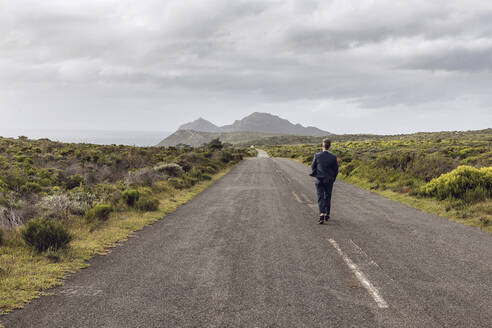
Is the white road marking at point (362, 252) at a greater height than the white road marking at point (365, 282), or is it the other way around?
the white road marking at point (365, 282)

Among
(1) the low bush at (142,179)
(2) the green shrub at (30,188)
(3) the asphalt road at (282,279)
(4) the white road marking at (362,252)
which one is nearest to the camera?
(3) the asphalt road at (282,279)

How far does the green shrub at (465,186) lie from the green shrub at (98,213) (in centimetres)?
1128

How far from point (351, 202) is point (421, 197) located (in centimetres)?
304

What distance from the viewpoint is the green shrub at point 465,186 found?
10469mm

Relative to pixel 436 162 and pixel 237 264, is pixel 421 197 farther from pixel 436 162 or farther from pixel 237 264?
pixel 237 264

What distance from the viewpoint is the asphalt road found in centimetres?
349

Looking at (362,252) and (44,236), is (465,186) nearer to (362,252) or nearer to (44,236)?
(362,252)

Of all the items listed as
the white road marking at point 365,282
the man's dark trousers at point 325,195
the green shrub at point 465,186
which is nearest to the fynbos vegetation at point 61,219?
the white road marking at point 365,282

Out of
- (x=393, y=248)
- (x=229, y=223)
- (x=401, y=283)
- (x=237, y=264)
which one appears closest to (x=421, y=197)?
(x=393, y=248)

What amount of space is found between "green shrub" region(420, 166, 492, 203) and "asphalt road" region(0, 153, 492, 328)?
3205 mm

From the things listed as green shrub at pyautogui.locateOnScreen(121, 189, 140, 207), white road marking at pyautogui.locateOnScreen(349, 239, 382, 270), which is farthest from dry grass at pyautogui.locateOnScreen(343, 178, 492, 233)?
green shrub at pyautogui.locateOnScreen(121, 189, 140, 207)

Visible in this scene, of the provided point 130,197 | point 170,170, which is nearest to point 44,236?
point 130,197

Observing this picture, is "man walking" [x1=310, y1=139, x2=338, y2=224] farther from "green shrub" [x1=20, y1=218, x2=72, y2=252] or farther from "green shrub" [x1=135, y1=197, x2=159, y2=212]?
"green shrub" [x1=20, y1=218, x2=72, y2=252]

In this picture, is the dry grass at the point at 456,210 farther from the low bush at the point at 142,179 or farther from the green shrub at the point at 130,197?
the low bush at the point at 142,179
